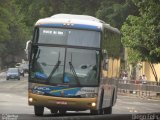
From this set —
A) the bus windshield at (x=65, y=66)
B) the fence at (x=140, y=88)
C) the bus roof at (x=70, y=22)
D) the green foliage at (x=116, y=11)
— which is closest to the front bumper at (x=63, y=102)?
the bus windshield at (x=65, y=66)

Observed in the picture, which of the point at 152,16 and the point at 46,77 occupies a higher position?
the point at 152,16

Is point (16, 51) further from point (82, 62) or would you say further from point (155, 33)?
point (82, 62)

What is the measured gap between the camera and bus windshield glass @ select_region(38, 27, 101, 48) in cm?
2233

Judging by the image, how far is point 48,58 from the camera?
72.3 feet

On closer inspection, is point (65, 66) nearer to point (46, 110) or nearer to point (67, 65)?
point (67, 65)

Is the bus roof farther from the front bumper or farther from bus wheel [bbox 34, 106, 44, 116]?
bus wheel [bbox 34, 106, 44, 116]

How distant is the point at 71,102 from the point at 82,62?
55.3 inches

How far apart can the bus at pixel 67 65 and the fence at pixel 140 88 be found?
86.9ft

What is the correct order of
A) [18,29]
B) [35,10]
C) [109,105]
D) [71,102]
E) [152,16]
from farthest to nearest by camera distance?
[18,29] → [35,10] → [152,16] → [109,105] → [71,102]

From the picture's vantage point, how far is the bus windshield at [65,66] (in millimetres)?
21984

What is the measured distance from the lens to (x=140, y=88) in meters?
50.6

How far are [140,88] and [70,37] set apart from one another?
28.8m

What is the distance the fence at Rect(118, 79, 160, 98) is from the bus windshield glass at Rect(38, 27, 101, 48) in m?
26.4

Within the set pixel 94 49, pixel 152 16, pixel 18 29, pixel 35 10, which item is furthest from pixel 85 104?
pixel 18 29
